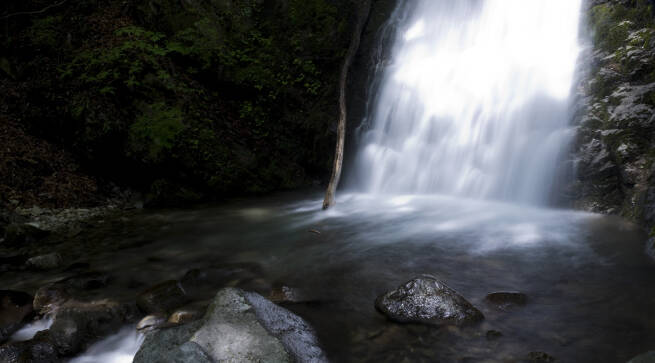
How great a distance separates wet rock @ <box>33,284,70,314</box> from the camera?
11.4 ft

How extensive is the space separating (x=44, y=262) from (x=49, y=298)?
4.17ft

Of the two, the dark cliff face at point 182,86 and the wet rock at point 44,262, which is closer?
the wet rock at point 44,262

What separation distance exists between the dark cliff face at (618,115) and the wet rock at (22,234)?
8559 mm

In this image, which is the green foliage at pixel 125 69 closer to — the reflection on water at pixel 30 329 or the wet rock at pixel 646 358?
the reflection on water at pixel 30 329

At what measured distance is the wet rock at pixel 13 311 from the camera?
3.16 m

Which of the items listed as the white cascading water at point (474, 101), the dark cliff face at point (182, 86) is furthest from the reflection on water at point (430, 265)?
the dark cliff face at point (182, 86)

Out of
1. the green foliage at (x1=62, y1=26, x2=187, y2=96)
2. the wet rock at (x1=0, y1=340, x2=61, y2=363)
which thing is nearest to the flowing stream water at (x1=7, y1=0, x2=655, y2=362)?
the wet rock at (x1=0, y1=340, x2=61, y2=363)

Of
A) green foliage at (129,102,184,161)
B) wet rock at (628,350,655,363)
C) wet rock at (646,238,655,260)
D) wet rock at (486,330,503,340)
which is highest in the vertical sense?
green foliage at (129,102,184,161)

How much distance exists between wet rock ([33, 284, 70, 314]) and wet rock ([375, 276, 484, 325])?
3.07 metres

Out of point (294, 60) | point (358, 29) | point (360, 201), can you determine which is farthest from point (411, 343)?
point (358, 29)

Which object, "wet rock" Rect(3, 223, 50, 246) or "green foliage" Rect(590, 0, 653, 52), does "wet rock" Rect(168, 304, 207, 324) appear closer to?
"wet rock" Rect(3, 223, 50, 246)

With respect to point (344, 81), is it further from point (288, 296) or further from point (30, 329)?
point (30, 329)

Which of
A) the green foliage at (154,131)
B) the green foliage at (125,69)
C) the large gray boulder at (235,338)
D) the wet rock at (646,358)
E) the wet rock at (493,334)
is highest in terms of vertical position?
the green foliage at (125,69)

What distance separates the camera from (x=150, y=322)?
3.19 m
